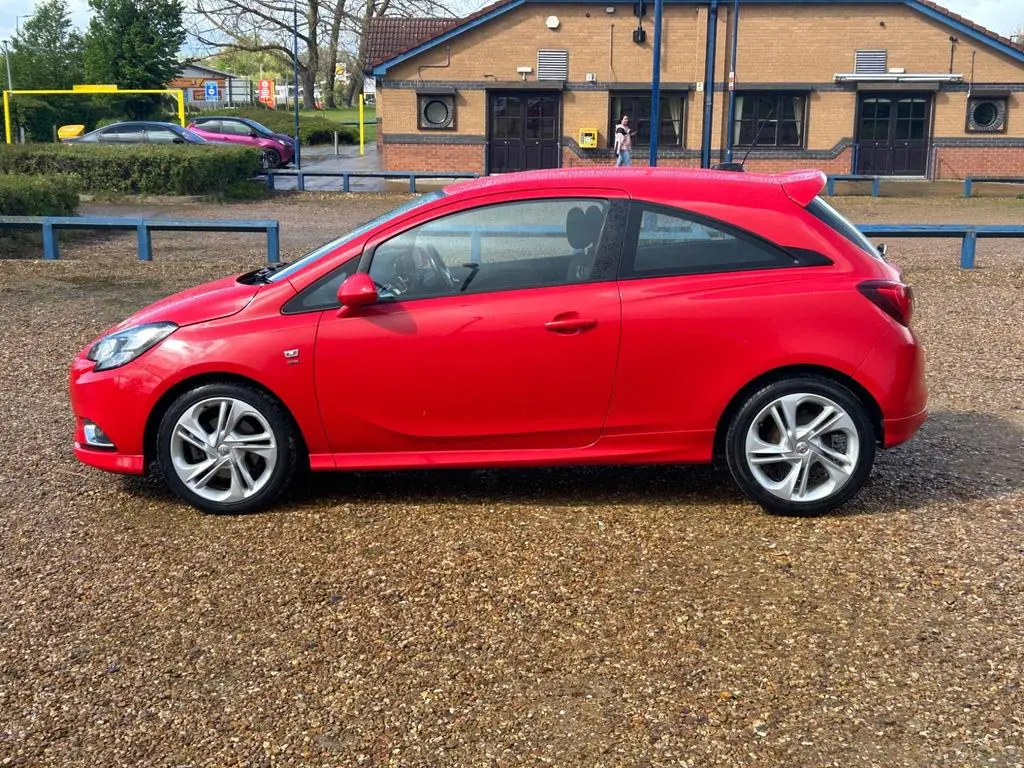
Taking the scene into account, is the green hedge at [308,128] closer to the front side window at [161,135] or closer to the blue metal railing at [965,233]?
the front side window at [161,135]

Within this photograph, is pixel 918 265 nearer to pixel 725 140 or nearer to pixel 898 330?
pixel 898 330

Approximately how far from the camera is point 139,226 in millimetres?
15125

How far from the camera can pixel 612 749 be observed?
342cm

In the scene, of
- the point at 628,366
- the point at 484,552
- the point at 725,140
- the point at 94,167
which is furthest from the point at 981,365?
the point at 725,140

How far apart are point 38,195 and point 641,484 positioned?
565 inches

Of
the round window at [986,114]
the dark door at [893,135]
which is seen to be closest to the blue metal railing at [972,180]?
the dark door at [893,135]

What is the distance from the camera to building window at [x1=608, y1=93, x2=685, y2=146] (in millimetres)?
34625

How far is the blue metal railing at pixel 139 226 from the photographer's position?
14.8m

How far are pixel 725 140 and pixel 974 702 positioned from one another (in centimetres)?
3253

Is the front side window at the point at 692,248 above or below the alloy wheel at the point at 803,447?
above

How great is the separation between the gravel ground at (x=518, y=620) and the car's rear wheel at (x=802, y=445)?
143mm

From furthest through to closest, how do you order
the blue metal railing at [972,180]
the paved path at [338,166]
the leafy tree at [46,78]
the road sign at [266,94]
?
1. the road sign at [266,94]
2. the leafy tree at [46,78]
3. the paved path at [338,166]
4. the blue metal railing at [972,180]

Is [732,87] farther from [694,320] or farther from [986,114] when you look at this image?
[694,320]

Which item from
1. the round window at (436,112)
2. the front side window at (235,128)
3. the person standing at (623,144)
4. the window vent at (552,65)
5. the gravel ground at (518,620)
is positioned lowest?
the gravel ground at (518,620)
